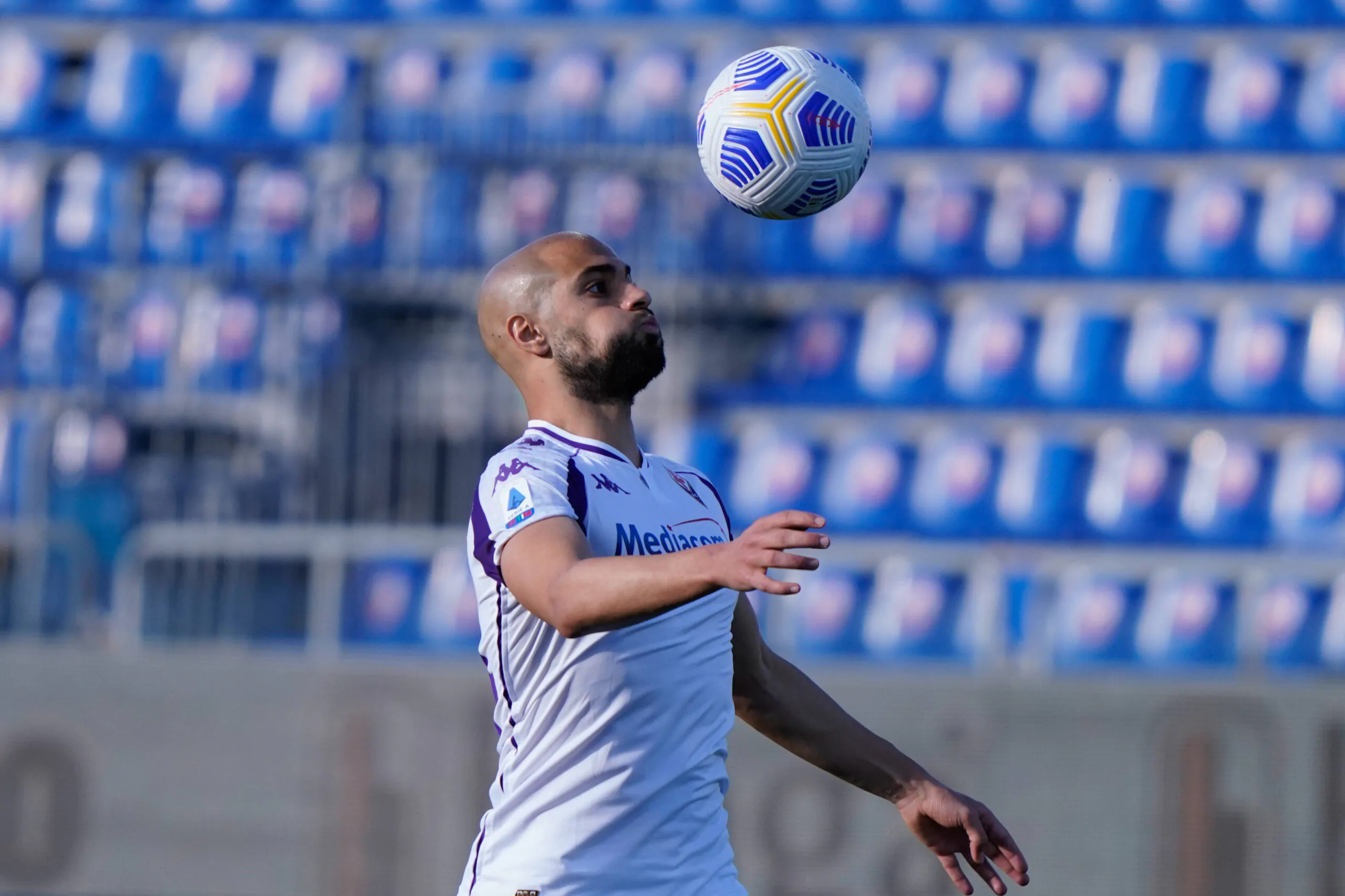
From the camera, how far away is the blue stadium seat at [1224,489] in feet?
42.7

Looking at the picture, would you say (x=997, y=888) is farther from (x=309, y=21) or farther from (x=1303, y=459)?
(x=309, y=21)

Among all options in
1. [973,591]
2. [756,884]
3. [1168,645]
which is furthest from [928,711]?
[1168,645]

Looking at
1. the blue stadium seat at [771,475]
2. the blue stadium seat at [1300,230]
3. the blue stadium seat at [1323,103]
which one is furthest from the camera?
the blue stadium seat at [1323,103]

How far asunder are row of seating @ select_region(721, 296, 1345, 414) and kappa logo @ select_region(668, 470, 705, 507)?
9620 millimetres

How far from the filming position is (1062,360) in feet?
45.2

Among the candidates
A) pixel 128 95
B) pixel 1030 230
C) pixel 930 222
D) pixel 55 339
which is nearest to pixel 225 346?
pixel 55 339

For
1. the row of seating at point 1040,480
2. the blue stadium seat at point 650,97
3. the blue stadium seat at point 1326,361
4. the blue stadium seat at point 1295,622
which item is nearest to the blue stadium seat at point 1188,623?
the blue stadium seat at point 1295,622

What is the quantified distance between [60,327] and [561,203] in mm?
4045

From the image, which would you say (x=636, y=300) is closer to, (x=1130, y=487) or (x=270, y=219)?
(x=270, y=219)

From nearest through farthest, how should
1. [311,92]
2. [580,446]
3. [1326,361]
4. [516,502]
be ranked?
[516,502] < [580,446] < [1326,361] < [311,92]

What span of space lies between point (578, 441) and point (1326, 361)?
11173 mm

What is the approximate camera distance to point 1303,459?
42.5 ft

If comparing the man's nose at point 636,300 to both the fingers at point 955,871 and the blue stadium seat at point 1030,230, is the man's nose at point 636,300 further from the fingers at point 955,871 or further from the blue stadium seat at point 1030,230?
the blue stadium seat at point 1030,230

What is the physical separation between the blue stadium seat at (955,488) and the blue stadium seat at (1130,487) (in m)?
0.76
